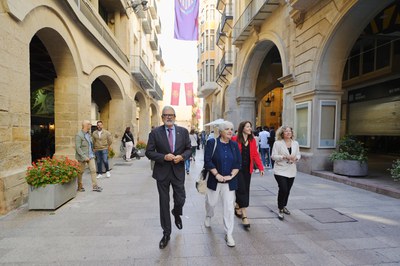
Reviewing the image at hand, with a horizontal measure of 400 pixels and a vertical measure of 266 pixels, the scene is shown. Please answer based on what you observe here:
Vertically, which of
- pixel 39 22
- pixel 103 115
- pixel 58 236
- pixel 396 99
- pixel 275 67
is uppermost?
pixel 275 67

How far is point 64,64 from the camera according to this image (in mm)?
8312

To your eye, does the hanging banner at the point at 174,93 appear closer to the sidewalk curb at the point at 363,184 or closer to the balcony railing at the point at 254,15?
the balcony railing at the point at 254,15

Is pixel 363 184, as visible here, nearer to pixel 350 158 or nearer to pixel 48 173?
pixel 350 158

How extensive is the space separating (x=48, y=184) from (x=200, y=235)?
3.25m

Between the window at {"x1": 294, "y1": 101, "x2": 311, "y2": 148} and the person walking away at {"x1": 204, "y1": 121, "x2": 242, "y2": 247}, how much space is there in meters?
6.47

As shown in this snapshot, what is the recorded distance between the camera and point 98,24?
34.4 feet

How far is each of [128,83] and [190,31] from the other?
16.1 ft

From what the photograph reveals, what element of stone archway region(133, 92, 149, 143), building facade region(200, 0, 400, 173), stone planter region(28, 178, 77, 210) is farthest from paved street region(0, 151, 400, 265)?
stone archway region(133, 92, 149, 143)

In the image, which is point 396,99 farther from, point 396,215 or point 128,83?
point 128,83

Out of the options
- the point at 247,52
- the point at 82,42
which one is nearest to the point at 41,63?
the point at 82,42

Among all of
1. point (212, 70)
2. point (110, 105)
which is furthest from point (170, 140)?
point (212, 70)

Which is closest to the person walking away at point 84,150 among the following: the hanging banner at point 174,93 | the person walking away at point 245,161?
the person walking away at point 245,161

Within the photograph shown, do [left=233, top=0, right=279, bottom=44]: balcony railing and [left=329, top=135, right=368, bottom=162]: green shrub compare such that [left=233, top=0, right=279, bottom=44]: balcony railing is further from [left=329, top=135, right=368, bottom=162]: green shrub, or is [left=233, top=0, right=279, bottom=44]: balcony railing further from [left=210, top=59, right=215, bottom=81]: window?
[left=210, top=59, right=215, bottom=81]: window

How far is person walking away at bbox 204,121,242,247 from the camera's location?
3623mm
